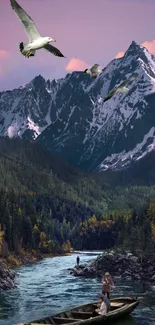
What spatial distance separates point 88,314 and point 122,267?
5798 centimetres

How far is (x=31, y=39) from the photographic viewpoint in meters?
18.8

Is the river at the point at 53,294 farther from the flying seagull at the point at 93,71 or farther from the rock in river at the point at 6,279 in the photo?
the flying seagull at the point at 93,71

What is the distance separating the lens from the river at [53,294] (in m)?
65.7

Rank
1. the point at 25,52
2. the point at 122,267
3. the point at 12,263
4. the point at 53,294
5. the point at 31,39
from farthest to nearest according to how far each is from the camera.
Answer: the point at 12,263 < the point at 122,267 < the point at 53,294 < the point at 31,39 < the point at 25,52

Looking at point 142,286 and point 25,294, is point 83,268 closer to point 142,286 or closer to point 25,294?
point 142,286

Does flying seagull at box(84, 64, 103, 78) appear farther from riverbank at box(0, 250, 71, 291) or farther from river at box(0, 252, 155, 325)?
riverbank at box(0, 250, 71, 291)

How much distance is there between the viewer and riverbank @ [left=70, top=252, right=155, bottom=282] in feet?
362

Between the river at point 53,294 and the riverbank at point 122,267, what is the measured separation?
4478mm

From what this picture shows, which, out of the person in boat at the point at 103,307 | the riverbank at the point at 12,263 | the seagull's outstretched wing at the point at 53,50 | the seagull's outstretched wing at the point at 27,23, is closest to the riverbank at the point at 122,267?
the riverbank at the point at 12,263

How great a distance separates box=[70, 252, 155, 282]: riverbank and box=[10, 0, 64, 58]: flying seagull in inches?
3642

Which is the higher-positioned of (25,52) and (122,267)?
(25,52)

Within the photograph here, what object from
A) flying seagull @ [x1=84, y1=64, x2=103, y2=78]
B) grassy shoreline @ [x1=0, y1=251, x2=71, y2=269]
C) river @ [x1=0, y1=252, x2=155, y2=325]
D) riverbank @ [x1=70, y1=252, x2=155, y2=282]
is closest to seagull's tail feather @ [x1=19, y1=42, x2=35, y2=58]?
flying seagull @ [x1=84, y1=64, x2=103, y2=78]

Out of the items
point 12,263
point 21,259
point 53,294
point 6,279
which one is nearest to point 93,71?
point 53,294

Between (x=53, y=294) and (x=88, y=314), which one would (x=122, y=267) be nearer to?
(x=53, y=294)
